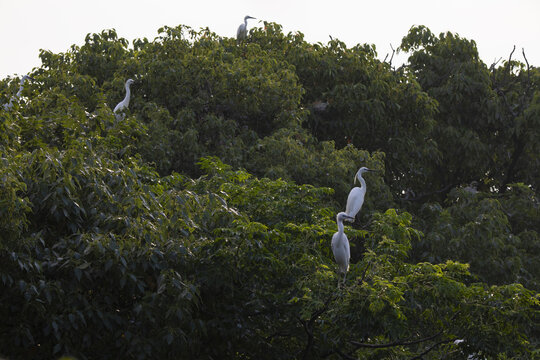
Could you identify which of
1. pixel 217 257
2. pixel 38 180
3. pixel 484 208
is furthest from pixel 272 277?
pixel 484 208

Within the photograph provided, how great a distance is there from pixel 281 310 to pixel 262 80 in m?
5.09

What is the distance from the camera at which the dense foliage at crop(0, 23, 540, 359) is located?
519cm

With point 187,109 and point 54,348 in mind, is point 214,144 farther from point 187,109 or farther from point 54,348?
point 54,348

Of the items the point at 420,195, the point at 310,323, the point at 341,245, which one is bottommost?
the point at 310,323

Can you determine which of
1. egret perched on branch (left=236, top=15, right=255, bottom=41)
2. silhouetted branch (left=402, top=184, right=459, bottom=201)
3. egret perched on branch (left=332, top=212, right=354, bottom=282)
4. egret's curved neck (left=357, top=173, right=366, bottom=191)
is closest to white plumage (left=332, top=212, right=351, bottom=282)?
egret perched on branch (left=332, top=212, right=354, bottom=282)

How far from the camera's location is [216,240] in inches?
220

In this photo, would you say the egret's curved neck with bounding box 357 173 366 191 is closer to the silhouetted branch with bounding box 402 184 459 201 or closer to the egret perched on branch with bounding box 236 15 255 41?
the silhouetted branch with bounding box 402 184 459 201

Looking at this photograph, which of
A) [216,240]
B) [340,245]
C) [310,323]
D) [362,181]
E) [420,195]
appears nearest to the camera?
[216,240]

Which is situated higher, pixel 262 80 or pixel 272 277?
pixel 262 80

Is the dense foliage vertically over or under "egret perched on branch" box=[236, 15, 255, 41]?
under

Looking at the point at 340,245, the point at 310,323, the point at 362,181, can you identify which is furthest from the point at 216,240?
the point at 362,181

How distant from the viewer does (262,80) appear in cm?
1071

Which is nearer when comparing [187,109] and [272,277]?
[272,277]

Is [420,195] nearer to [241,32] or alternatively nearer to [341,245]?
[241,32]
